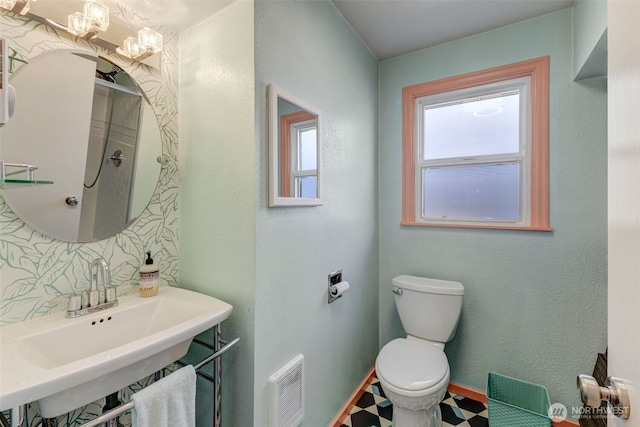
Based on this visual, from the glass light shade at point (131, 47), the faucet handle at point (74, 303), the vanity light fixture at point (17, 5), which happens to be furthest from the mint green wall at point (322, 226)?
the vanity light fixture at point (17, 5)

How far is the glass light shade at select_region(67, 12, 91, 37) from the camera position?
3.29ft

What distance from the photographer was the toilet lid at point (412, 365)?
1.35m

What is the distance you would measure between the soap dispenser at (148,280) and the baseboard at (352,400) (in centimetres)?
122

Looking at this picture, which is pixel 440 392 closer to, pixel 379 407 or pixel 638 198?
pixel 379 407

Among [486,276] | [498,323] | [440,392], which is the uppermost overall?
[486,276]

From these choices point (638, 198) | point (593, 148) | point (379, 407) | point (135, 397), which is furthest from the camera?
point (379, 407)

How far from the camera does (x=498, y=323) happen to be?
5.90 feet

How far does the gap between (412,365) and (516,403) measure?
0.86 meters

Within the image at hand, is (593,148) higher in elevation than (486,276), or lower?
higher

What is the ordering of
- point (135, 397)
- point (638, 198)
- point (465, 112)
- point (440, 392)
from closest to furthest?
point (638, 198)
point (135, 397)
point (440, 392)
point (465, 112)

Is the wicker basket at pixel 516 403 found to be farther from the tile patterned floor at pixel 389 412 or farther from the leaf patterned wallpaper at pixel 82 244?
the leaf patterned wallpaper at pixel 82 244

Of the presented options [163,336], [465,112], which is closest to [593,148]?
Answer: [465,112]

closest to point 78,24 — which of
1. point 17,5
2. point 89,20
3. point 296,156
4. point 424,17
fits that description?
point 89,20

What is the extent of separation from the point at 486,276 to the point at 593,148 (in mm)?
926
